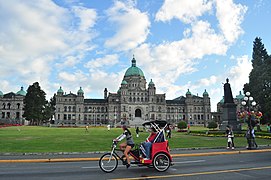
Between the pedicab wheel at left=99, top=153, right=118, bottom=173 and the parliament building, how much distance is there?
3986 inches

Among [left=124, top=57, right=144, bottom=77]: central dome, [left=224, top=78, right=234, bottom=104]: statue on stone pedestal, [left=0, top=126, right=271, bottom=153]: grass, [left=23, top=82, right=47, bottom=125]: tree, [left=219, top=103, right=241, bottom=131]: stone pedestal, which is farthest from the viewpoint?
[left=124, top=57, right=144, bottom=77]: central dome

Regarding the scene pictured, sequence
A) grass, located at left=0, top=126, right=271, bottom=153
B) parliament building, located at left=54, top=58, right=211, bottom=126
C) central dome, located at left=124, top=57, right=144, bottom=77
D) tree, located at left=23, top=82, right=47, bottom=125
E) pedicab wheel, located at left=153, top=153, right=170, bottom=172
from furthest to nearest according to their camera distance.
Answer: central dome, located at left=124, top=57, right=144, bottom=77 < parliament building, located at left=54, top=58, right=211, bottom=126 < tree, located at left=23, top=82, right=47, bottom=125 < grass, located at left=0, top=126, right=271, bottom=153 < pedicab wheel, located at left=153, top=153, right=170, bottom=172

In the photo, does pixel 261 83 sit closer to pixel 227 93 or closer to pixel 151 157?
pixel 227 93

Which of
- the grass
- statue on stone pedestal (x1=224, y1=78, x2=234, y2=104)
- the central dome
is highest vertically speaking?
the central dome

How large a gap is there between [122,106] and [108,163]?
105468mm

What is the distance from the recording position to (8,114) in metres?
118

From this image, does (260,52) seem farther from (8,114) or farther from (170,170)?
(8,114)

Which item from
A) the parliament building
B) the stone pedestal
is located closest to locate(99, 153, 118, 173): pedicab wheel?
the stone pedestal

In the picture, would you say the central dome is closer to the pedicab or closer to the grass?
the grass

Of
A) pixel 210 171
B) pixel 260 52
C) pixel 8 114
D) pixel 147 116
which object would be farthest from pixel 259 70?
pixel 8 114

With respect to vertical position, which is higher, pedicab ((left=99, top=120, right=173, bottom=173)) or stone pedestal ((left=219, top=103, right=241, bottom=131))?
stone pedestal ((left=219, top=103, right=241, bottom=131))

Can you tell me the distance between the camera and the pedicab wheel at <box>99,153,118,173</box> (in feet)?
32.0

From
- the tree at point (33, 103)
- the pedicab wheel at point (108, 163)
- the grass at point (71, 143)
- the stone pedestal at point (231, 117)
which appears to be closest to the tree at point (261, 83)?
the stone pedestal at point (231, 117)

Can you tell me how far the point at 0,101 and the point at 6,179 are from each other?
125 m
